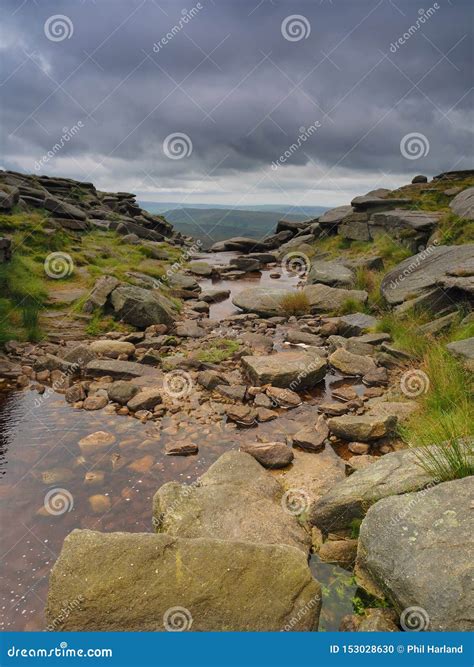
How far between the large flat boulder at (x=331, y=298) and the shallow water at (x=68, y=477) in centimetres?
652

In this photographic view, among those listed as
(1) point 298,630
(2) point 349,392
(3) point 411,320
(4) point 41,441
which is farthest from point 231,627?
(3) point 411,320

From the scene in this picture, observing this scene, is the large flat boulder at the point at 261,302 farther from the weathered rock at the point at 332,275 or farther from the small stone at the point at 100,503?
the small stone at the point at 100,503

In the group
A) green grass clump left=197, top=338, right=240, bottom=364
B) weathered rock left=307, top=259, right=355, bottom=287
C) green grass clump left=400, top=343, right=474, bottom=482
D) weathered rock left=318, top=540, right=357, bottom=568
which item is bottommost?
weathered rock left=318, top=540, right=357, bottom=568

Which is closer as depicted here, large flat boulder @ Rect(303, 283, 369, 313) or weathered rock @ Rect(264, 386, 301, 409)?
weathered rock @ Rect(264, 386, 301, 409)

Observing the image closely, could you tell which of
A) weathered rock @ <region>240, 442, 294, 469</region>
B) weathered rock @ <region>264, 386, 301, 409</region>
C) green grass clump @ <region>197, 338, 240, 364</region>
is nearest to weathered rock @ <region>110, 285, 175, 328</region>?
green grass clump @ <region>197, 338, 240, 364</region>

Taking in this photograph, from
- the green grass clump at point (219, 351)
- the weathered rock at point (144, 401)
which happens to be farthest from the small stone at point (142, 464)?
the green grass clump at point (219, 351)

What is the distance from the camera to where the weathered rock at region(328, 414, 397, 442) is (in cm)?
676

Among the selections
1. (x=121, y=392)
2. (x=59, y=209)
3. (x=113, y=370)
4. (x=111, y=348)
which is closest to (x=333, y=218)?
(x=59, y=209)

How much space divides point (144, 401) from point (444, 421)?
4649 millimetres

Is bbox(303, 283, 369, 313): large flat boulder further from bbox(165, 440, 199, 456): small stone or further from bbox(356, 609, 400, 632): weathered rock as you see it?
→ bbox(356, 609, 400, 632): weathered rock

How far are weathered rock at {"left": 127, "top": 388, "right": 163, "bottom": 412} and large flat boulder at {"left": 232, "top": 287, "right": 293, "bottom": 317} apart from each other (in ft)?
24.8

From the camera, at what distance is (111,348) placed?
10.5 meters

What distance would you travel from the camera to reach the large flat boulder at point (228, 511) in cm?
476

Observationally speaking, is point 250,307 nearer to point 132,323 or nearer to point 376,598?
point 132,323
